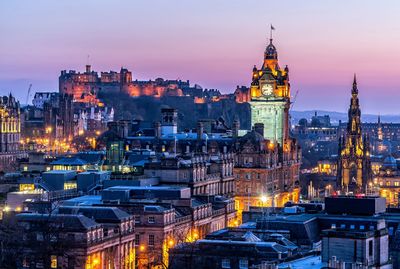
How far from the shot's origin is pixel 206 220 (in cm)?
11050

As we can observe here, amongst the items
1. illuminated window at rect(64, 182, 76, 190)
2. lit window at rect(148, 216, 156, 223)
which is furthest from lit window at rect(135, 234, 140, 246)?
illuminated window at rect(64, 182, 76, 190)

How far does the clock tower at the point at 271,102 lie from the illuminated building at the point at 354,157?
13.7 metres

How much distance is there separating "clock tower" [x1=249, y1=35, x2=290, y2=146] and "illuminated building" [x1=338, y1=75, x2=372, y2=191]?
1375 cm

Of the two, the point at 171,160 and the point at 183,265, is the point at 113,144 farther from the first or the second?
the point at 183,265

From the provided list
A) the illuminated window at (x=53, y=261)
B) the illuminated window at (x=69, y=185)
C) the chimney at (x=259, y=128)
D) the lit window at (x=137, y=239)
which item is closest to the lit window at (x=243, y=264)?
the illuminated window at (x=53, y=261)

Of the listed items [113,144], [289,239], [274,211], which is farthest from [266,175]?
[289,239]

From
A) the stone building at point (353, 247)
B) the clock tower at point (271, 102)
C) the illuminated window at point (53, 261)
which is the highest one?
the clock tower at point (271, 102)

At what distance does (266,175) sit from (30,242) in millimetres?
72507

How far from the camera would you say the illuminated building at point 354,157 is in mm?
180875

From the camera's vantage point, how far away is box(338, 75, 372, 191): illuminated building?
180875mm

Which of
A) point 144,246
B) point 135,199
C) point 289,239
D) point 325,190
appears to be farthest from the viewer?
point 325,190

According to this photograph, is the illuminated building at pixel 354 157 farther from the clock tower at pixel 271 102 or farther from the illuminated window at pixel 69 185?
the illuminated window at pixel 69 185

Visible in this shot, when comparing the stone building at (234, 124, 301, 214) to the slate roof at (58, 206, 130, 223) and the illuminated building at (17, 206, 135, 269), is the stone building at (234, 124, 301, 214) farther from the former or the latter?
the illuminated building at (17, 206, 135, 269)

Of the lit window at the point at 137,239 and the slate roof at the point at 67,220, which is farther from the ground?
the slate roof at the point at 67,220
